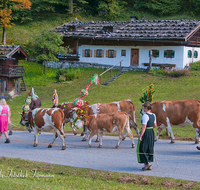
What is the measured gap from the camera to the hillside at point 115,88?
24.9 m

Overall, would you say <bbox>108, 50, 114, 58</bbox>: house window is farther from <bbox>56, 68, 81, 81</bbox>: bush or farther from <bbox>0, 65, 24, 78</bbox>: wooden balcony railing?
<bbox>0, 65, 24, 78</bbox>: wooden balcony railing

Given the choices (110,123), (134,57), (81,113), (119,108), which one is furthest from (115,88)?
(110,123)

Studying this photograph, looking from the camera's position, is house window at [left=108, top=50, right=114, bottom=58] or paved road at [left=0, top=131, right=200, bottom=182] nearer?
paved road at [left=0, top=131, right=200, bottom=182]

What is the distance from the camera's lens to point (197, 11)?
59.1 metres

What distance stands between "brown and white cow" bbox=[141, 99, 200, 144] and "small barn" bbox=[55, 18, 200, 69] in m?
21.9

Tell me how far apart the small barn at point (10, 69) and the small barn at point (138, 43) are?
990 centimetres

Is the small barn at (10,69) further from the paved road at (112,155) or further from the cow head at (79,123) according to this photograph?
the cow head at (79,123)

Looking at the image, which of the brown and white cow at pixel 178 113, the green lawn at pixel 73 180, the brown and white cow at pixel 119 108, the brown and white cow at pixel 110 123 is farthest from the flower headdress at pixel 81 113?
the green lawn at pixel 73 180

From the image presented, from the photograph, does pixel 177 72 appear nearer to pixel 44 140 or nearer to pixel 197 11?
pixel 44 140

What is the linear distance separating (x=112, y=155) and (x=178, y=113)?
12.1 ft

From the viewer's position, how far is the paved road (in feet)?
28.3

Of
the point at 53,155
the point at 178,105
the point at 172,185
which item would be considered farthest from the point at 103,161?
the point at 178,105

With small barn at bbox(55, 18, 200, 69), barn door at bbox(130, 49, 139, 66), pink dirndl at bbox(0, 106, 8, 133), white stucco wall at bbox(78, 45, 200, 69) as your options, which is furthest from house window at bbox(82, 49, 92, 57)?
pink dirndl at bbox(0, 106, 8, 133)

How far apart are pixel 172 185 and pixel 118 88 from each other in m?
22.4
